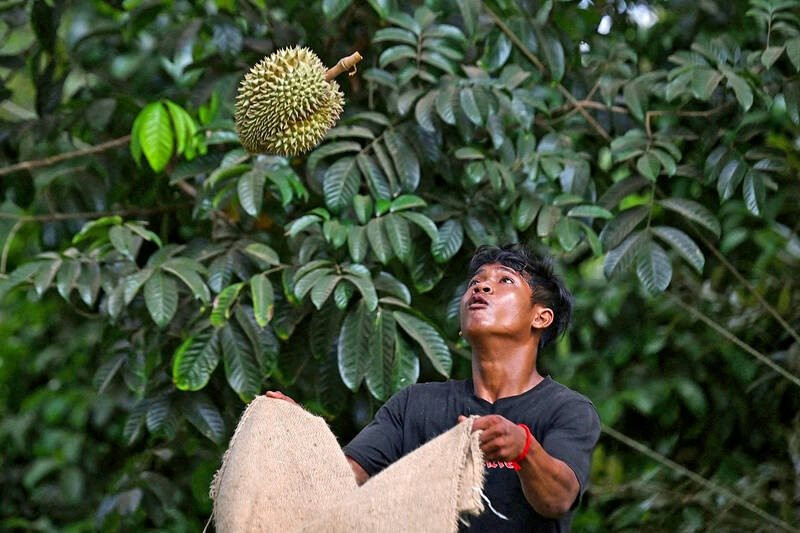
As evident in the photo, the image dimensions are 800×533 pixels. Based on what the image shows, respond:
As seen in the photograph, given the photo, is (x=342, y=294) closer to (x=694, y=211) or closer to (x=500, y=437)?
(x=694, y=211)

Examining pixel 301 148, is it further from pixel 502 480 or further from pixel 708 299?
pixel 708 299

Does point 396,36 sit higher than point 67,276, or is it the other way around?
point 396,36

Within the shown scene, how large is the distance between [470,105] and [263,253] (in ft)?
1.90

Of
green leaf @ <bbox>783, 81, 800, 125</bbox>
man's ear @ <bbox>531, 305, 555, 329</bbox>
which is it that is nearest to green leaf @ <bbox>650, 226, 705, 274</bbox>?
green leaf @ <bbox>783, 81, 800, 125</bbox>

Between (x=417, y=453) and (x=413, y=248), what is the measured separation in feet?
4.18

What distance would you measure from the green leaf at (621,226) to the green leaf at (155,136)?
1.06m

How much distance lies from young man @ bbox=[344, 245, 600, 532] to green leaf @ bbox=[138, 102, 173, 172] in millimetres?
1056

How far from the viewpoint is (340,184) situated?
9.01ft

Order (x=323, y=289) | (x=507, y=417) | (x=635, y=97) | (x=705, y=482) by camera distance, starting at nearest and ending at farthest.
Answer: (x=507, y=417), (x=323, y=289), (x=635, y=97), (x=705, y=482)

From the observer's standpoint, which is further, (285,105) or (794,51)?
(794,51)

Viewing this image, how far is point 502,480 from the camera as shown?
69.7 inches

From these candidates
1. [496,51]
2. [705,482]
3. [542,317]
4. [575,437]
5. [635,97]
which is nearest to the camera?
[575,437]

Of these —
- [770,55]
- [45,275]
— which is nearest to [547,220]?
[770,55]

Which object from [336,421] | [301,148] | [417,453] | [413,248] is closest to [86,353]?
[336,421]
